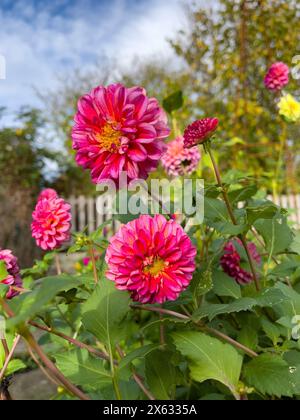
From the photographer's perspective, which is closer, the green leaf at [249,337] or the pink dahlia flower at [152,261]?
the pink dahlia flower at [152,261]

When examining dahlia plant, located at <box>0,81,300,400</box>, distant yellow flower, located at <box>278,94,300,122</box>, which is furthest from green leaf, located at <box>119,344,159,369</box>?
distant yellow flower, located at <box>278,94,300,122</box>

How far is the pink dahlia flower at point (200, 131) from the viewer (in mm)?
702

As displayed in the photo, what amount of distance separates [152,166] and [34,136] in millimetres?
8095

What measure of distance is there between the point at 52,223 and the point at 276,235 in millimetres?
432

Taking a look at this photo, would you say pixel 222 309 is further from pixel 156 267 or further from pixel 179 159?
pixel 179 159

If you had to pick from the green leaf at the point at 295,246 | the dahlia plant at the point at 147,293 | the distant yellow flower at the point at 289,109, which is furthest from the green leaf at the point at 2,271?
the distant yellow flower at the point at 289,109

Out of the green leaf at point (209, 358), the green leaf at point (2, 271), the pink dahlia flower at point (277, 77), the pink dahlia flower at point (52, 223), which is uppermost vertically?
the pink dahlia flower at point (277, 77)

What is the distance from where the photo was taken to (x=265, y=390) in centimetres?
67

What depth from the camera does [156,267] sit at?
64cm

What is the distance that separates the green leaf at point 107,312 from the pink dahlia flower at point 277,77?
1.19 m

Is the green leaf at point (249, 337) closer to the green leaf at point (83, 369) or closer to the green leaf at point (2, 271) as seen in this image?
the green leaf at point (83, 369)

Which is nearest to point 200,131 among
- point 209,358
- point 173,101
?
point 209,358
